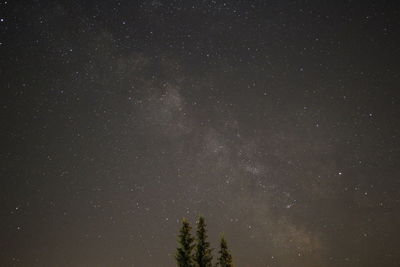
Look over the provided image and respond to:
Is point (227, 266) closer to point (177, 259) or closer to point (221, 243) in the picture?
point (221, 243)

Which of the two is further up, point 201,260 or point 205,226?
point 205,226

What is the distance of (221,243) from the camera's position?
23.3m

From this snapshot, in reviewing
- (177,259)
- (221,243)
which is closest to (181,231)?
(177,259)

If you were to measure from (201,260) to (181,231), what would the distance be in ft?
6.62

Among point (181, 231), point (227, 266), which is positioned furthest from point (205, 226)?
point (227, 266)

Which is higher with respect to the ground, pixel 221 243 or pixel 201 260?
pixel 221 243

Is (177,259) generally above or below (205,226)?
below

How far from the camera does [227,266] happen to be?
22.4 metres

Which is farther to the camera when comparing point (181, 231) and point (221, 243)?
point (221, 243)

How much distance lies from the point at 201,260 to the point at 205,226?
6.63 ft

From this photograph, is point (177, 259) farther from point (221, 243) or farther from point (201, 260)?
point (221, 243)

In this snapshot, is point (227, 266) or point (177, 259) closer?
point (177, 259)

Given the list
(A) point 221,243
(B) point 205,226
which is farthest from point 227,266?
(B) point 205,226

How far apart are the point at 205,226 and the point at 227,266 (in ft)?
10.5
